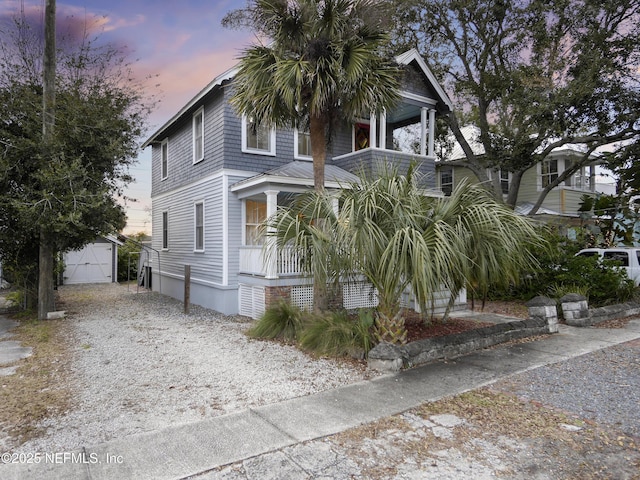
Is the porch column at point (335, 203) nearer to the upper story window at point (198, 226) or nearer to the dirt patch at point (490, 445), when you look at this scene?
the dirt patch at point (490, 445)

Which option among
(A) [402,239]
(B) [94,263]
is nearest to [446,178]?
(A) [402,239]

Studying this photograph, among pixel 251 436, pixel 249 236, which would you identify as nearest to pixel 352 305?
pixel 249 236

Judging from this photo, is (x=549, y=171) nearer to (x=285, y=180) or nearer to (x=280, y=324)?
(x=285, y=180)

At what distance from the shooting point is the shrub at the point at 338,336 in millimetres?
6474

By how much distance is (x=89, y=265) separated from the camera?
2067cm

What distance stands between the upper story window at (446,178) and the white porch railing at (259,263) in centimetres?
1307

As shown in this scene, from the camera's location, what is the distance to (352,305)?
1116cm

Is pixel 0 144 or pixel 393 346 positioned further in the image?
pixel 0 144

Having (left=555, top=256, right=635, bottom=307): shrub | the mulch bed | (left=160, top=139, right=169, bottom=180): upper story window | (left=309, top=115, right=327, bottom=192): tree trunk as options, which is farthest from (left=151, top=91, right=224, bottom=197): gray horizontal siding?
(left=555, top=256, right=635, bottom=307): shrub

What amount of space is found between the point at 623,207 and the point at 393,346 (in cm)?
1230

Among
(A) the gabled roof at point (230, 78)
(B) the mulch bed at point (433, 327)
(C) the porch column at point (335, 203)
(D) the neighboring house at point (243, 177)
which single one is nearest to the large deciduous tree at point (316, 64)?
(D) the neighboring house at point (243, 177)

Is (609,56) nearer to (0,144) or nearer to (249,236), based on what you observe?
(249,236)

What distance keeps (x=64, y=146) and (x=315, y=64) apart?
19.8 feet

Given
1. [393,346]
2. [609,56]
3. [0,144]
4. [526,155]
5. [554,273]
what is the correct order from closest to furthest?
[393,346]
[0,144]
[554,273]
[609,56]
[526,155]
